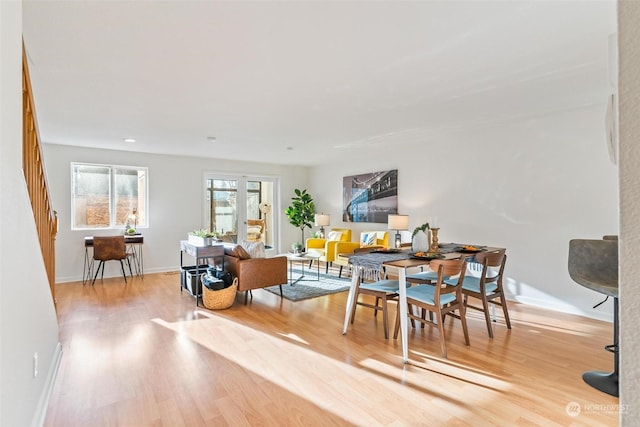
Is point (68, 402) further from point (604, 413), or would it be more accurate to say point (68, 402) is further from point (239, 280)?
point (604, 413)

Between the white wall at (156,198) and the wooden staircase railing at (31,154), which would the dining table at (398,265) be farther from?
the white wall at (156,198)

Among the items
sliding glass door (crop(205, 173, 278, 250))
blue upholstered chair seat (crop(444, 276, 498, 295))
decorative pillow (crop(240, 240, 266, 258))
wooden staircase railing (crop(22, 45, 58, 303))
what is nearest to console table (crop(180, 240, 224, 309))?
decorative pillow (crop(240, 240, 266, 258))

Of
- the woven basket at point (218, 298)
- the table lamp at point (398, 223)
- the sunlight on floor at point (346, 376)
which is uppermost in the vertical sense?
the table lamp at point (398, 223)

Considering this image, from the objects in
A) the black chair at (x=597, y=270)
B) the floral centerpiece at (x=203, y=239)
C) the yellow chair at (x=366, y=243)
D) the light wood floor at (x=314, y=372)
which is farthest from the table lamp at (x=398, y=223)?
the black chair at (x=597, y=270)

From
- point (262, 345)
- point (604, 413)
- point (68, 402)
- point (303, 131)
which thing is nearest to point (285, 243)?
point (303, 131)

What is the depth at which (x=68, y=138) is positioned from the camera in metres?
5.10

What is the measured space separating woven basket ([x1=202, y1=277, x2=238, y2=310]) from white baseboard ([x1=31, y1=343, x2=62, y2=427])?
1479mm

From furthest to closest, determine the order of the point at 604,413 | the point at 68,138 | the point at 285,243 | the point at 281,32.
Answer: the point at 285,243 < the point at 68,138 < the point at 281,32 < the point at 604,413

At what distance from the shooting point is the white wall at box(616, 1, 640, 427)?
55cm

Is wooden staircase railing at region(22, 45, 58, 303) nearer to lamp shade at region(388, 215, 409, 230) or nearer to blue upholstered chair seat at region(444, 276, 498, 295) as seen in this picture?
blue upholstered chair seat at region(444, 276, 498, 295)

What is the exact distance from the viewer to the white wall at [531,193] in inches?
146

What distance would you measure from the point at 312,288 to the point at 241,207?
3295mm

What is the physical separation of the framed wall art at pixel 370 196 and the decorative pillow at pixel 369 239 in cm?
38

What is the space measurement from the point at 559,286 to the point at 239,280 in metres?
3.81
